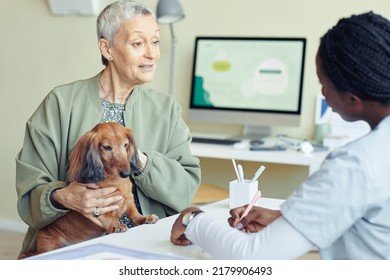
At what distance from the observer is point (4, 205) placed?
165 inches

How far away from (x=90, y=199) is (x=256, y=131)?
2043 mm

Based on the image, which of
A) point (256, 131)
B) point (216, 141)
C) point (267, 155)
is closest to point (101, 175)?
point (267, 155)

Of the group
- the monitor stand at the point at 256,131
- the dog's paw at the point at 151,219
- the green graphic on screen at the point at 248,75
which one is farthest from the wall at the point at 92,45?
the dog's paw at the point at 151,219

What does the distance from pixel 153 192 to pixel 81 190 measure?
0.71 ft

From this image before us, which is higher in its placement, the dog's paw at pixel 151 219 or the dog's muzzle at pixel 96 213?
the dog's muzzle at pixel 96 213

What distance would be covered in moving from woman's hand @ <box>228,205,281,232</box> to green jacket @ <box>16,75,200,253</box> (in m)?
0.26

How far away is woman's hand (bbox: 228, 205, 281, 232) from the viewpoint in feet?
4.75

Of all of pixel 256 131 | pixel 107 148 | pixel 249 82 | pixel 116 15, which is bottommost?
pixel 256 131

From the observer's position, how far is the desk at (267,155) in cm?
285

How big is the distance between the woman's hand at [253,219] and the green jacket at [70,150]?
259mm

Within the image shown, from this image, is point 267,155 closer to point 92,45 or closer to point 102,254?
point 92,45

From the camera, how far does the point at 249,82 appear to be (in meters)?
3.30

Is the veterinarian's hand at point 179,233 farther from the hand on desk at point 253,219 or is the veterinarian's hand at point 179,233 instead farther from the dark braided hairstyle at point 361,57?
the dark braided hairstyle at point 361,57
